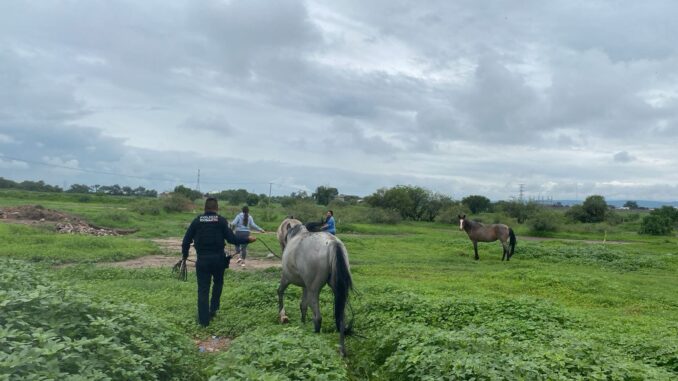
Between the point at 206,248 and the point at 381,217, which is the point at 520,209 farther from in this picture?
the point at 206,248

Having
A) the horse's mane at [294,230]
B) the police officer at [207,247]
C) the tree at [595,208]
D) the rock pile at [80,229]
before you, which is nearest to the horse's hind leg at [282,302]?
the horse's mane at [294,230]

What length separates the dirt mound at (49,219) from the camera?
26916 millimetres

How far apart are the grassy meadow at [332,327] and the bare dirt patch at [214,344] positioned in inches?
6.3

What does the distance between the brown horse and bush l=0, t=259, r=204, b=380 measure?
18.5m

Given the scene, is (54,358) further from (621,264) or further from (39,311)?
(621,264)

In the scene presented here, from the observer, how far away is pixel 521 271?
15531mm

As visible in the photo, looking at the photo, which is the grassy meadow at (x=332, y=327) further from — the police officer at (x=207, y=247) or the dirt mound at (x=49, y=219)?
the dirt mound at (x=49, y=219)

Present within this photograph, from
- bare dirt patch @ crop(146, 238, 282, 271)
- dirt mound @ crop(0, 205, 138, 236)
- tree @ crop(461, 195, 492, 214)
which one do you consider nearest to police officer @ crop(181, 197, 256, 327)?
bare dirt patch @ crop(146, 238, 282, 271)

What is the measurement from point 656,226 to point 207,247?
43.2m

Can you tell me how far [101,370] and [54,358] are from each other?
0.43 meters

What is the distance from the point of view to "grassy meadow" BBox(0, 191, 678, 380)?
4.62 metres

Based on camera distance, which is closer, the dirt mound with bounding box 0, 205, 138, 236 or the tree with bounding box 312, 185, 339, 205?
the dirt mound with bounding box 0, 205, 138, 236

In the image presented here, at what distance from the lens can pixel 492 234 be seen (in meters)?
22.9

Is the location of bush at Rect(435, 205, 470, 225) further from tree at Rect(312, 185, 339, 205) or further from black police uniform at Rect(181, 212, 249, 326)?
black police uniform at Rect(181, 212, 249, 326)
